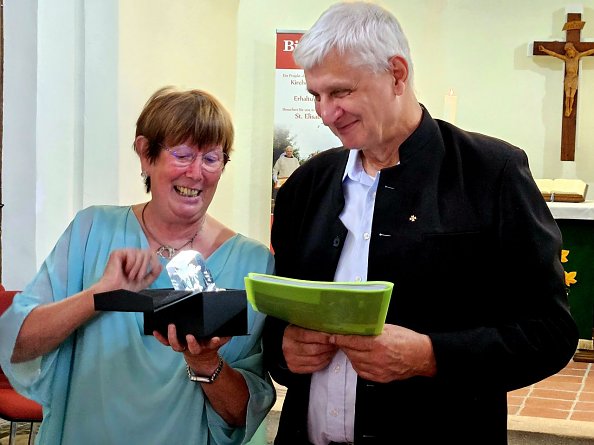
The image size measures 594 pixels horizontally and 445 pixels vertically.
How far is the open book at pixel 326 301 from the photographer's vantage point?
170cm

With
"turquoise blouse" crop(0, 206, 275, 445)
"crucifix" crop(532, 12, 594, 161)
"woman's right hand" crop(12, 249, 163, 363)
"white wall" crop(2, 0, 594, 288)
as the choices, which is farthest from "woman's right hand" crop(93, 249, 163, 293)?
"crucifix" crop(532, 12, 594, 161)

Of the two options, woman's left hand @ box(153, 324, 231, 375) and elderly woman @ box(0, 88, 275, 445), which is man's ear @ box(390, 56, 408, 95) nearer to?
elderly woman @ box(0, 88, 275, 445)

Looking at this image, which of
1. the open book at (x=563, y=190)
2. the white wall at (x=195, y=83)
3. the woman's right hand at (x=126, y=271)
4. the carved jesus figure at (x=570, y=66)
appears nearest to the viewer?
the woman's right hand at (x=126, y=271)

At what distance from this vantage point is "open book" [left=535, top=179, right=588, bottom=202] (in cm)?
711

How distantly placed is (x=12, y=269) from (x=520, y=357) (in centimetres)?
349

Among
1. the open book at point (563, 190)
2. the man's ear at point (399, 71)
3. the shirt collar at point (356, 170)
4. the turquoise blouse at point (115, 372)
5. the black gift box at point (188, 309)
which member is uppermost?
the man's ear at point (399, 71)

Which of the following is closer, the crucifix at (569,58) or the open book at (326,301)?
the open book at (326,301)

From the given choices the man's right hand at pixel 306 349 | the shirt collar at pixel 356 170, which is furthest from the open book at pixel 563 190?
the man's right hand at pixel 306 349

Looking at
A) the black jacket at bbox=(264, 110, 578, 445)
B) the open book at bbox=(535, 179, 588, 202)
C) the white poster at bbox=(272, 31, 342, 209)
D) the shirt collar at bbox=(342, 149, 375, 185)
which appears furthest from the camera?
the white poster at bbox=(272, 31, 342, 209)

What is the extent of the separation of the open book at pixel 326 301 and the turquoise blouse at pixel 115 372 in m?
0.46

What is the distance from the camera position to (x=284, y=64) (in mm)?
7648

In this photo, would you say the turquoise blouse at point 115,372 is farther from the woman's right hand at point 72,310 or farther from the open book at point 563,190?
the open book at point 563,190

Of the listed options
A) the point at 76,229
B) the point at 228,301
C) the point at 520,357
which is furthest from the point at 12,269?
the point at 520,357

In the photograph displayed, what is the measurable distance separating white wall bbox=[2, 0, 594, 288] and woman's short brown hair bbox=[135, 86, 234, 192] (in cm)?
229
